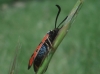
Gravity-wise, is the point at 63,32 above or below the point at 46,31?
above

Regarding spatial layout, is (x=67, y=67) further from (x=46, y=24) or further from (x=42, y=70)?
(x=42, y=70)

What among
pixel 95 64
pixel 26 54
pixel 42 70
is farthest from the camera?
pixel 26 54

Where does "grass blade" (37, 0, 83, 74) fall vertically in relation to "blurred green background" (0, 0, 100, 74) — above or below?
above

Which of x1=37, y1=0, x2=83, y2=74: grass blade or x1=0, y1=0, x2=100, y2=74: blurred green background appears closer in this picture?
x1=37, y1=0, x2=83, y2=74: grass blade

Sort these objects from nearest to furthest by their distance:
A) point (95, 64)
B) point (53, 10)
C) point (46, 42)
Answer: point (46, 42)
point (95, 64)
point (53, 10)

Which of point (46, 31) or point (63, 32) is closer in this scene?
point (63, 32)

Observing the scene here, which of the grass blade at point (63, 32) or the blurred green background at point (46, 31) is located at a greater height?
the grass blade at point (63, 32)

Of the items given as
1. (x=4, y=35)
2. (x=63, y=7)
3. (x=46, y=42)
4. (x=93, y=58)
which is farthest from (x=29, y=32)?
(x=46, y=42)

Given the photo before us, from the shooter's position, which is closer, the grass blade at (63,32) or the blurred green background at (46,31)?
the grass blade at (63,32)
